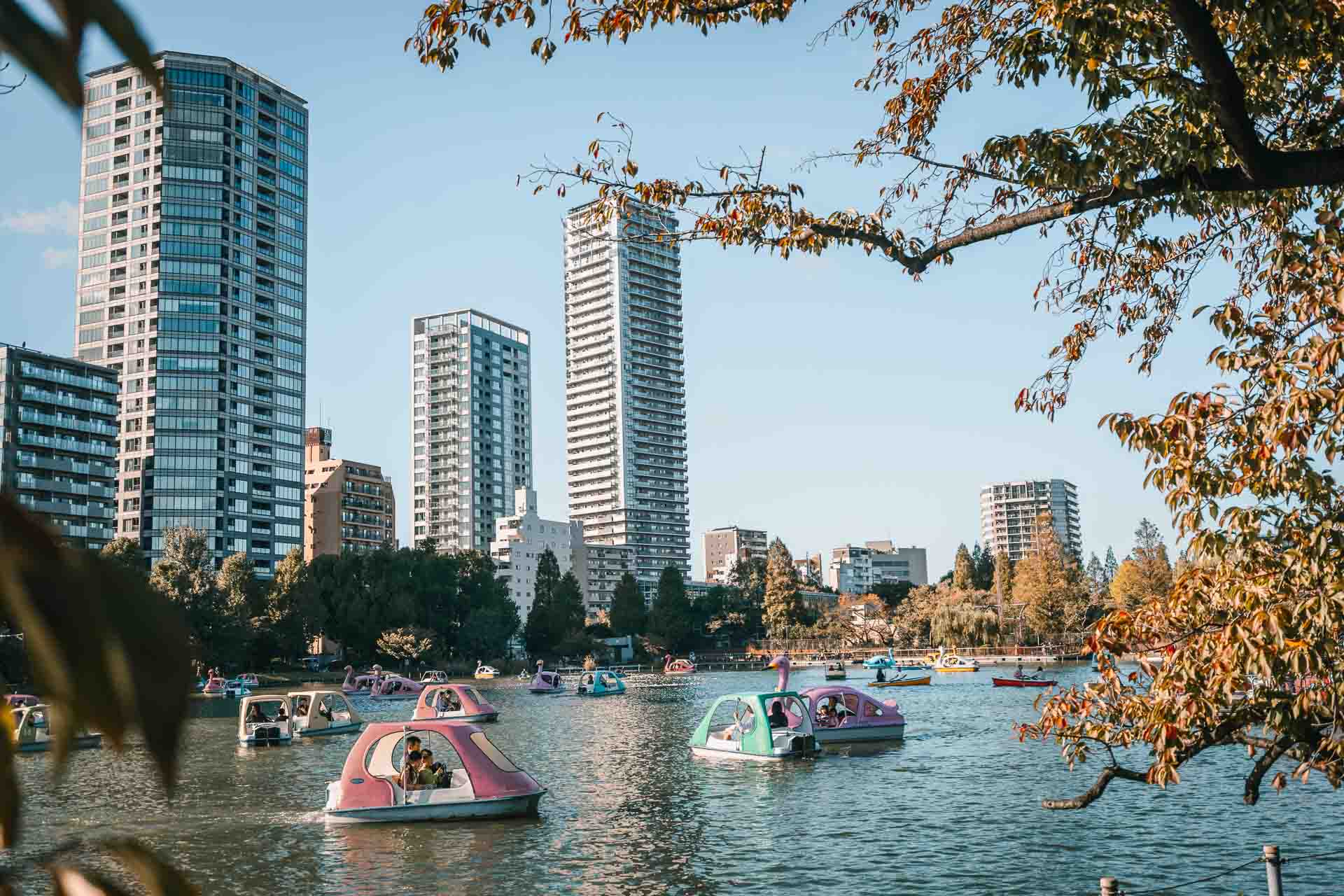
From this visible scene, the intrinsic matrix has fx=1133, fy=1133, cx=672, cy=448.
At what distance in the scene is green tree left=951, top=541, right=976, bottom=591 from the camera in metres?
155

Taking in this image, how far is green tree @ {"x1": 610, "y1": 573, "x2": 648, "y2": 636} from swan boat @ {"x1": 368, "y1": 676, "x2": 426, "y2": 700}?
58565mm

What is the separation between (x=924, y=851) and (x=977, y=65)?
14620 mm

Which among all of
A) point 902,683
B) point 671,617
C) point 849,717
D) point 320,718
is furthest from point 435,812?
point 671,617

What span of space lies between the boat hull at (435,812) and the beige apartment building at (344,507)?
139 metres

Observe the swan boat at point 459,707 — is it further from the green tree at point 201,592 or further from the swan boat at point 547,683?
the green tree at point 201,592

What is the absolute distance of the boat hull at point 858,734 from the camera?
37.6 meters

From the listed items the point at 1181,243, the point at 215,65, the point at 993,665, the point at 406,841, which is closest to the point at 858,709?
the point at 406,841

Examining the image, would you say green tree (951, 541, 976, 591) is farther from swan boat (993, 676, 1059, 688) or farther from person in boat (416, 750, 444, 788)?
person in boat (416, 750, 444, 788)

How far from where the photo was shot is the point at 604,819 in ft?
77.3

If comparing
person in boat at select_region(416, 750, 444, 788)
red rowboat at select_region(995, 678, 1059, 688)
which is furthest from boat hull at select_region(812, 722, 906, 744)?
red rowboat at select_region(995, 678, 1059, 688)

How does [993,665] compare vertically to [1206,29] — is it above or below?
below

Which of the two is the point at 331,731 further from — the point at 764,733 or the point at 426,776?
the point at 426,776

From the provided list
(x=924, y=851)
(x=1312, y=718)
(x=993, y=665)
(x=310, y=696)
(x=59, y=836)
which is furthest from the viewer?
(x=993, y=665)

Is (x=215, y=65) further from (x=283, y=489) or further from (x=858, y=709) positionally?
(x=858, y=709)
